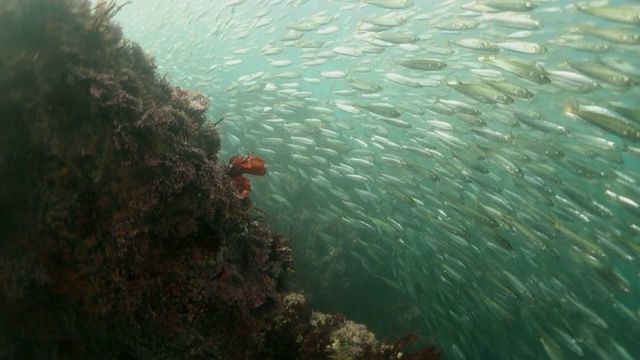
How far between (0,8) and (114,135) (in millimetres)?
1396

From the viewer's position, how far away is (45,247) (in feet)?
9.66

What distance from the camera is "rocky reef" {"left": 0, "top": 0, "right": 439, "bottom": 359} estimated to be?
9.59 feet

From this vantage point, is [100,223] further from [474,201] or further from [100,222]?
[474,201]

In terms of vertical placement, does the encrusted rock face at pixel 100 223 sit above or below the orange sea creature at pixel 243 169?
above

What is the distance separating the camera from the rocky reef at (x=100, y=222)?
292 cm

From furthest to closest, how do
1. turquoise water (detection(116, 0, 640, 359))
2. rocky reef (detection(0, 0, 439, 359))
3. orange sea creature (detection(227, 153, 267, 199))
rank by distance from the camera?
turquoise water (detection(116, 0, 640, 359)) → orange sea creature (detection(227, 153, 267, 199)) → rocky reef (detection(0, 0, 439, 359))

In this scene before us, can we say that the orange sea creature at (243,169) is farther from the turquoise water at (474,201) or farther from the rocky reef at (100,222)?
the turquoise water at (474,201)

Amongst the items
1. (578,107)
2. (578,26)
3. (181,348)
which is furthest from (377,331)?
(181,348)

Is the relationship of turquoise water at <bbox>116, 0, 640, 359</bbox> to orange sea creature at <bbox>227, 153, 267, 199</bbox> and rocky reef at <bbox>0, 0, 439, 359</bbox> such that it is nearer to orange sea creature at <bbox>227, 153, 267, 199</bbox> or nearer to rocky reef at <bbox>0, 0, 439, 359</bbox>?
orange sea creature at <bbox>227, 153, 267, 199</bbox>

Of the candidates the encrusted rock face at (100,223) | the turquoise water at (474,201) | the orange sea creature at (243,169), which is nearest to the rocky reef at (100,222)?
the encrusted rock face at (100,223)

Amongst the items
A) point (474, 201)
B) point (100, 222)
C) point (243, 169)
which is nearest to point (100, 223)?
point (100, 222)

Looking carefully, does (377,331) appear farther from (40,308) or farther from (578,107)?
(40,308)

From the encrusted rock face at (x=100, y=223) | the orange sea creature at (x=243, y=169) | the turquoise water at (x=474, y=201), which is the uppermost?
the encrusted rock face at (x=100, y=223)

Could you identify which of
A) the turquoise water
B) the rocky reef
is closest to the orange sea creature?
the rocky reef
